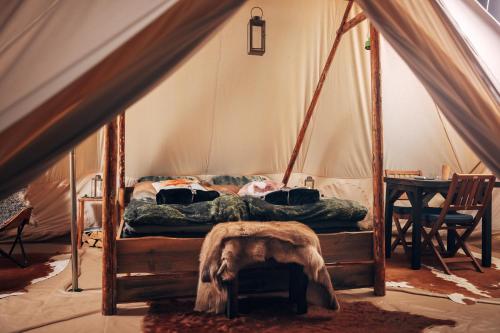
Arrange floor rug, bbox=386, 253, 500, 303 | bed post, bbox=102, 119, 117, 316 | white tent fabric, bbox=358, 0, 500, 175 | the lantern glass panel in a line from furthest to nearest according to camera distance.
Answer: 1. the lantern glass panel
2. floor rug, bbox=386, 253, 500, 303
3. bed post, bbox=102, 119, 117, 316
4. white tent fabric, bbox=358, 0, 500, 175

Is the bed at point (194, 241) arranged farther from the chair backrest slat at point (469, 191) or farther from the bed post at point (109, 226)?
the chair backrest slat at point (469, 191)

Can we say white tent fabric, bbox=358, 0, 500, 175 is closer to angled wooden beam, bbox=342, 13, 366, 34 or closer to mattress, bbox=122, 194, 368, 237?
mattress, bbox=122, 194, 368, 237

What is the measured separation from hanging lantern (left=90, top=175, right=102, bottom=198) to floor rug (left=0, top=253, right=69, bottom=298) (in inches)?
28.0

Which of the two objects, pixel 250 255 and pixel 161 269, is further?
pixel 161 269

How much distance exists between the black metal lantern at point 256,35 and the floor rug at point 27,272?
7.84 feet

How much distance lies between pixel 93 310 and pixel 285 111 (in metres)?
3.21

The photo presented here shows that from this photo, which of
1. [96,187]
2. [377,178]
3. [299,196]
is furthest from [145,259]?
[96,187]

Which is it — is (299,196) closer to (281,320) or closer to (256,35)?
(281,320)

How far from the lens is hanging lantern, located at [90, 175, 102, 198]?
4215 mm

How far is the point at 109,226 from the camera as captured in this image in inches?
→ 97.0

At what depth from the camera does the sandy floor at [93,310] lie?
2303mm

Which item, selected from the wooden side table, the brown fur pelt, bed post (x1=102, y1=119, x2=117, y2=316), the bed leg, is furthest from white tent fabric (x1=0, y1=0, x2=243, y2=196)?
the wooden side table

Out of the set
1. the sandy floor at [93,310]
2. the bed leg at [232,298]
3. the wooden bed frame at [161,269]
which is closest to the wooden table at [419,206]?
the sandy floor at [93,310]

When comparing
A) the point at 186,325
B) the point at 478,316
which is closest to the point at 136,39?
the point at 186,325
